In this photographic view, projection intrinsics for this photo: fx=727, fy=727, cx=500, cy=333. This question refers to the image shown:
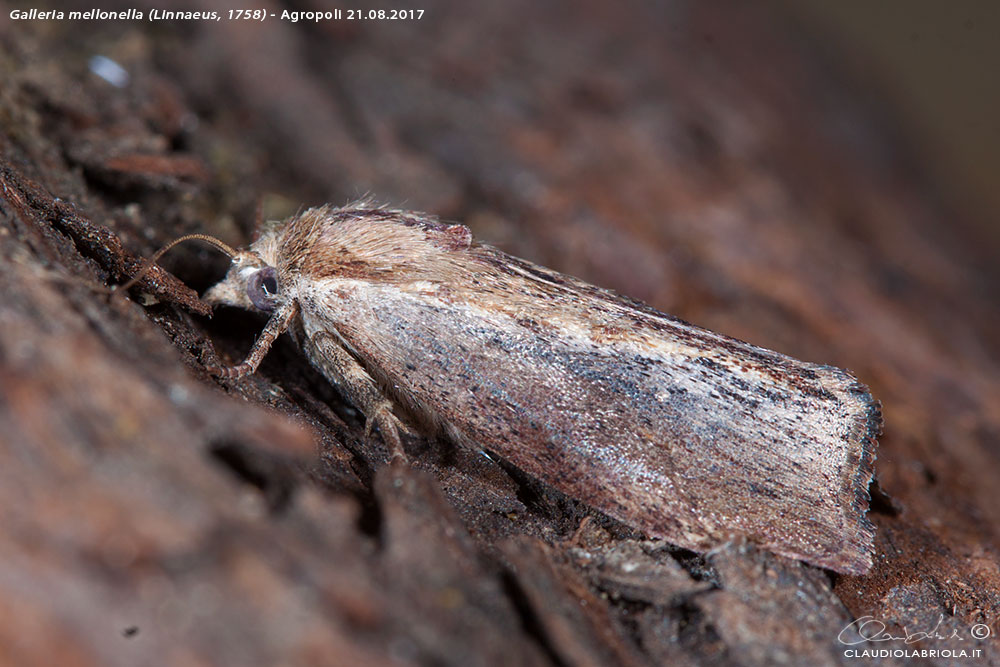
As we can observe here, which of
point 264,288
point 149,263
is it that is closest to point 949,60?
point 264,288

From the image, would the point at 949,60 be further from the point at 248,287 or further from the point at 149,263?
the point at 149,263

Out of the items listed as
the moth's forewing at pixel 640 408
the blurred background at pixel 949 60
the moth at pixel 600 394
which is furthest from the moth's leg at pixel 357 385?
the blurred background at pixel 949 60

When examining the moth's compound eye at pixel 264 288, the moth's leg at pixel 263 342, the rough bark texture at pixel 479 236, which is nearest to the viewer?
the rough bark texture at pixel 479 236

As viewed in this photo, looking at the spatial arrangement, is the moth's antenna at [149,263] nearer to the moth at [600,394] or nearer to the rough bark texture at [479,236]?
the rough bark texture at [479,236]

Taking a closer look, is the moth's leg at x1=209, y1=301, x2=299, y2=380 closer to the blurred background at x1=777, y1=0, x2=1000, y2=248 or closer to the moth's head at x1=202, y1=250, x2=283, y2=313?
the moth's head at x1=202, y1=250, x2=283, y2=313

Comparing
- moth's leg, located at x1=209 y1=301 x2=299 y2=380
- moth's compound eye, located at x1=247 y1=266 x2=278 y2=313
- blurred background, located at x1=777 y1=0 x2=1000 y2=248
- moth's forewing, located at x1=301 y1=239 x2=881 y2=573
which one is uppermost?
blurred background, located at x1=777 y1=0 x2=1000 y2=248

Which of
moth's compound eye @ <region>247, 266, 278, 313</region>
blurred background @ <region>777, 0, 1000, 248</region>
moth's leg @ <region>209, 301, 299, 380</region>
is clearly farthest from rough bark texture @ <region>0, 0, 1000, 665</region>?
blurred background @ <region>777, 0, 1000, 248</region>

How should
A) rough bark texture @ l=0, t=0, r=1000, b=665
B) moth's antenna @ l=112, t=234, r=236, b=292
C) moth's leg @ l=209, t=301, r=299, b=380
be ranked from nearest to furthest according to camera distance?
rough bark texture @ l=0, t=0, r=1000, b=665
moth's antenna @ l=112, t=234, r=236, b=292
moth's leg @ l=209, t=301, r=299, b=380
